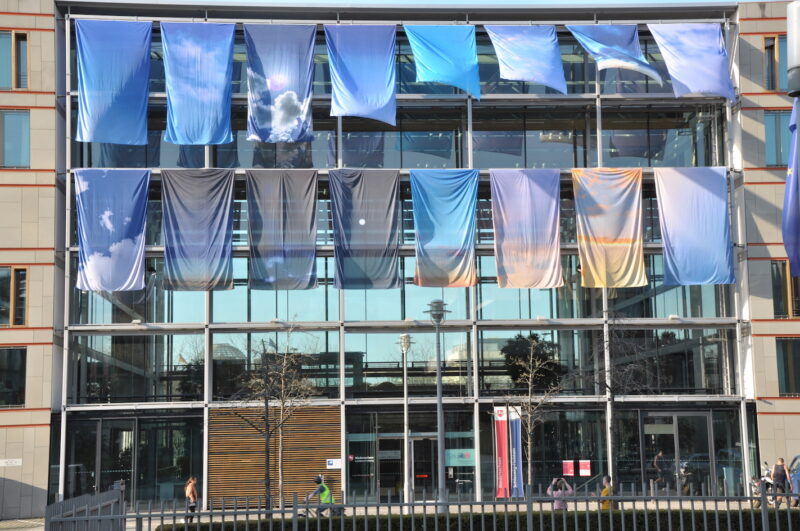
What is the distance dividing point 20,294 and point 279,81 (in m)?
12.5

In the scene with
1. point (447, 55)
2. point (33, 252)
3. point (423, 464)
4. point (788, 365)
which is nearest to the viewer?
point (33, 252)

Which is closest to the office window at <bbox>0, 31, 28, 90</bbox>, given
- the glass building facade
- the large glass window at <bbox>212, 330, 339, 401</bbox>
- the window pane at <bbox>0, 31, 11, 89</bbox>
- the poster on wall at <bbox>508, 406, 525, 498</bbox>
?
the window pane at <bbox>0, 31, 11, 89</bbox>

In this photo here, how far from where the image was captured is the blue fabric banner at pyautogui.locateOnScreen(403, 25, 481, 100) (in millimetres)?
39031

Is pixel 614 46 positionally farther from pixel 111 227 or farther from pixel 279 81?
pixel 111 227

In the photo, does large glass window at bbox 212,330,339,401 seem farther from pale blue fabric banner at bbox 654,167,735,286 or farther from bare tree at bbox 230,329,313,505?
pale blue fabric banner at bbox 654,167,735,286

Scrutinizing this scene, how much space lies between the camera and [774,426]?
1534 inches

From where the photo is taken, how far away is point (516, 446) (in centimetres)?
3869

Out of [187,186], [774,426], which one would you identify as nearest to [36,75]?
[187,186]

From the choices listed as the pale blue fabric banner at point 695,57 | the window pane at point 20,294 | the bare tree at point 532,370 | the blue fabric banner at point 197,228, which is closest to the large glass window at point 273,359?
the blue fabric banner at point 197,228

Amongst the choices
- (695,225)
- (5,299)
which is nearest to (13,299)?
(5,299)

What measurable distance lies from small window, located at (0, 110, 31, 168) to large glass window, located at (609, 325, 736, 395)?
23.2 m

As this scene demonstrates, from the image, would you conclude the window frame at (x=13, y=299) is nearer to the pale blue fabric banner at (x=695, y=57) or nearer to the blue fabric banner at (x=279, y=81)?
the blue fabric banner at (x=279, y=81)

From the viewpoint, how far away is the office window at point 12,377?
123 feet

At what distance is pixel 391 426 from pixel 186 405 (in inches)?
304
